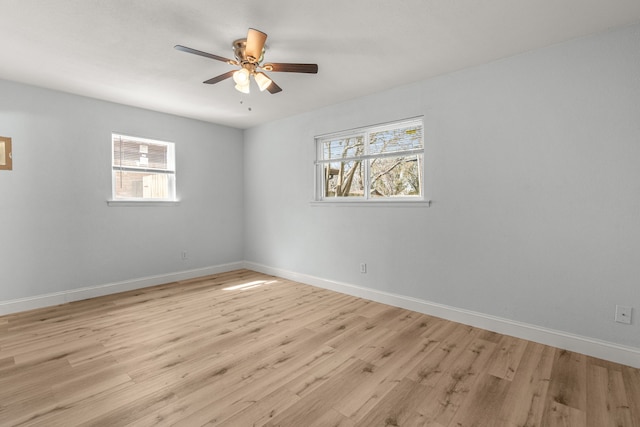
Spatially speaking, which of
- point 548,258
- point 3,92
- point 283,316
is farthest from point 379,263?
point 3,92

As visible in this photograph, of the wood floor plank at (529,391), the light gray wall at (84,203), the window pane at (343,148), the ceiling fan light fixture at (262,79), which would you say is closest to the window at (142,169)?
the light gray wall at (84,203)

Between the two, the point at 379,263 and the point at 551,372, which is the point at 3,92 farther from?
the point at 551,372

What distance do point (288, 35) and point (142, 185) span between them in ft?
10.9

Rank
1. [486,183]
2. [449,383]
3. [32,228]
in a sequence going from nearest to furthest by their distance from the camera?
[449,383], [486,183], [32,228]

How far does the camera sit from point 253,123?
5152 millimetres

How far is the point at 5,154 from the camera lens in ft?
10.9

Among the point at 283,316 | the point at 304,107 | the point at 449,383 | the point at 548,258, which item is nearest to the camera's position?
the point at 449,383

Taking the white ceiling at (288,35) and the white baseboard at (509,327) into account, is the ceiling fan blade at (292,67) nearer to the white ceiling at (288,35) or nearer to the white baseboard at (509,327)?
the white ceiling at (288,35)

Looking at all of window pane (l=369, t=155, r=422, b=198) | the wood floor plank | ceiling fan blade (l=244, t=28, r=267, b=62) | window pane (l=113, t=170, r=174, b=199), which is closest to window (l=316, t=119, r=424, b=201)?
window pane (l=369, t=155, r=422, b=198)

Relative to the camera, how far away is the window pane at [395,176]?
351 cm

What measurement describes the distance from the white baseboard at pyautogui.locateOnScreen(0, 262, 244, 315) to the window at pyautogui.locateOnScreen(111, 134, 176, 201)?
1.19m

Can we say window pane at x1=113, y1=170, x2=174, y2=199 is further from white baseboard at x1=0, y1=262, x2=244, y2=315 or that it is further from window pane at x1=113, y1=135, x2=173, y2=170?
white baseboard at x1=0, y1=262, x2=244, y2=315

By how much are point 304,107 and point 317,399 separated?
11.8 ft

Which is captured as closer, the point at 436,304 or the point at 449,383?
the point at 449,383
